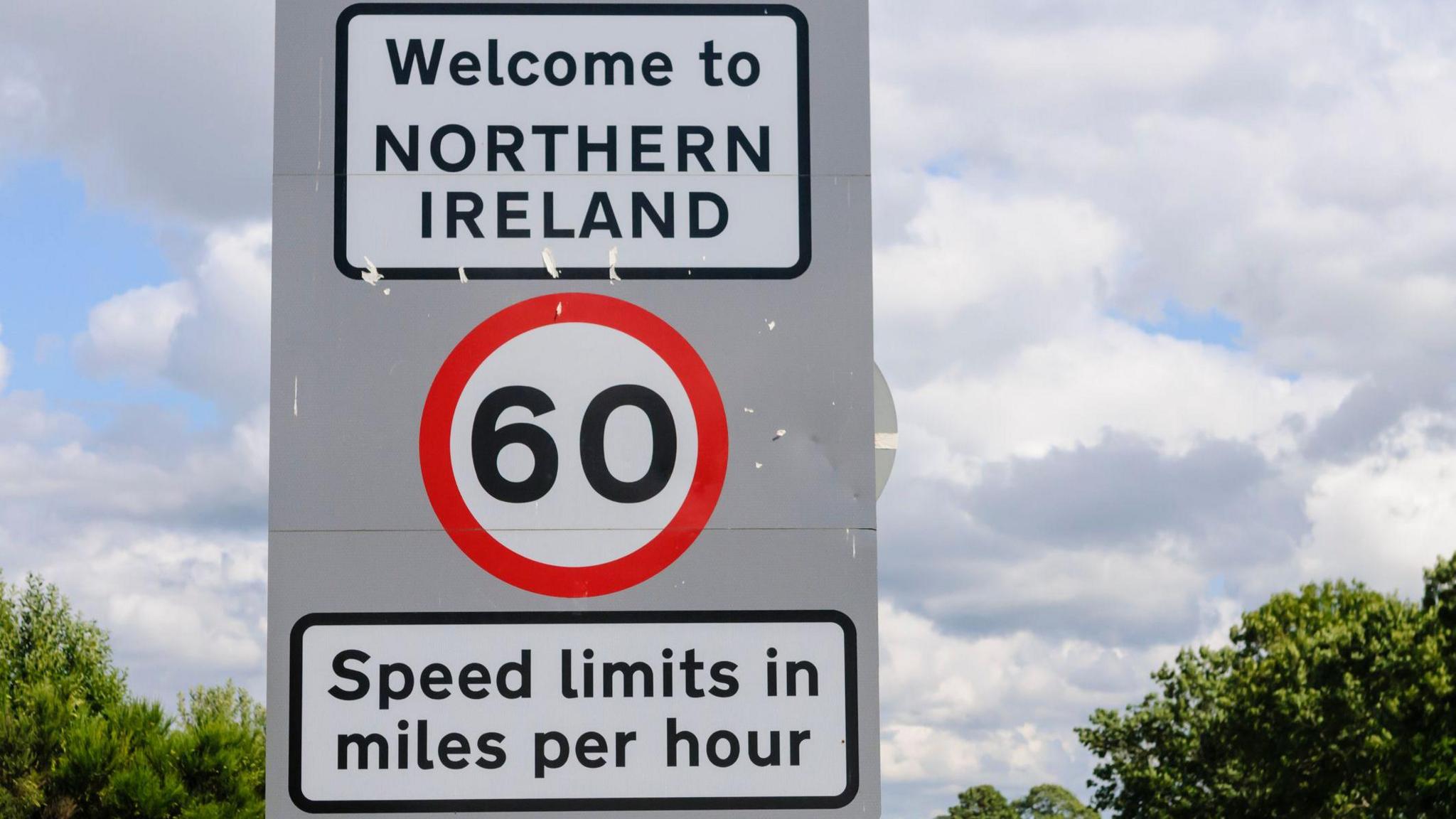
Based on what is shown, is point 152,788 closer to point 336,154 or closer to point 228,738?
point 228,738

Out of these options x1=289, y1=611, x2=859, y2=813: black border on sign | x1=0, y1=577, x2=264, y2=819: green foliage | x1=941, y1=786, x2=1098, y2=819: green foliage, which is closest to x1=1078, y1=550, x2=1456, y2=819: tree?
x1=0, y1=577, x2=264, y2=819: green foliage

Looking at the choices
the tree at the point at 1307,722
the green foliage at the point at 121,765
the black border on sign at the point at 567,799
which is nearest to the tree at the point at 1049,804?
the tree at the point at 1307,722

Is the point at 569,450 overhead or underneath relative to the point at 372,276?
underneath

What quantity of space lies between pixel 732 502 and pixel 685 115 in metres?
0.92

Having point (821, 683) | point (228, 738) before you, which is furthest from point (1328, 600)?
point (821, 683)

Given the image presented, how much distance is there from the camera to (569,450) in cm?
328

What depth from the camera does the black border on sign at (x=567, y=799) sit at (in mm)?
3188

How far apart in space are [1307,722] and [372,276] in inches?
1123

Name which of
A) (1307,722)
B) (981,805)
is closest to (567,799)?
(1307,722)

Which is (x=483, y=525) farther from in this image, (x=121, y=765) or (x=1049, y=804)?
(x=1049, y=804)

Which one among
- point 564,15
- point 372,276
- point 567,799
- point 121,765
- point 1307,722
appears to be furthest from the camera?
point 1307,722

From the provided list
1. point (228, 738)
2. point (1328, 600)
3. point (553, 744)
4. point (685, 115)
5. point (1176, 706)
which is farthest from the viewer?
point (1328, 600)

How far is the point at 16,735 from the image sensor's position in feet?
72.1

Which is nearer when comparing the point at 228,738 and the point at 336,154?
the point at 336,154
